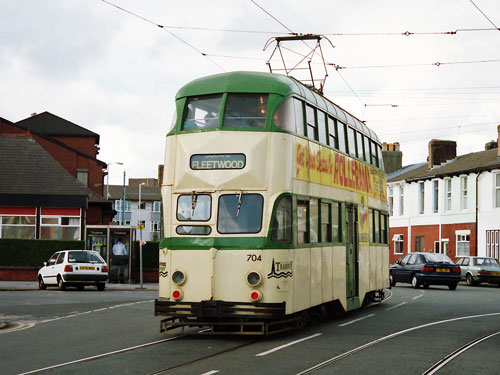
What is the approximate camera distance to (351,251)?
62.7 ft

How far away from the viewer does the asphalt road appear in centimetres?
1096

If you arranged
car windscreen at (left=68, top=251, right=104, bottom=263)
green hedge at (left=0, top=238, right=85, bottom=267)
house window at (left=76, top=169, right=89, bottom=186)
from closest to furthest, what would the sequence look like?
car windscreen at (left=68, top=251, right=104, bottom=263) → green hedge at (left=0, top=238, right=85, bottom=267) → house window at (left=76, top=169, right=89, bottom=186)

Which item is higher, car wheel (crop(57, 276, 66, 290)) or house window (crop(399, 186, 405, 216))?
house window (crop(399, 186, 405, 216))

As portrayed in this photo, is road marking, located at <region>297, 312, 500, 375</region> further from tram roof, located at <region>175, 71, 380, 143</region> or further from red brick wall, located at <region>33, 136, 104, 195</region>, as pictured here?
red brick wall, located at <region>33, 136, 104, 195</region>

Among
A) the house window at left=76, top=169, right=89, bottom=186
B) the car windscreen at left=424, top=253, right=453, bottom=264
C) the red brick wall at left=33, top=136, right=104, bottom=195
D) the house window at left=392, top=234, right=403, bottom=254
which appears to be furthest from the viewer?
the house window at left=76, top=169, right=89, bottom=186

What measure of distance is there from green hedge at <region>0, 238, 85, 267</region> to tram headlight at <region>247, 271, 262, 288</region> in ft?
86.4

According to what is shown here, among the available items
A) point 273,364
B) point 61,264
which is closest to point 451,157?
point 61,264

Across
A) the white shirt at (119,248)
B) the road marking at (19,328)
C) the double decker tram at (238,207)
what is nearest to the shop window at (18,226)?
the white shirt at (119,248)

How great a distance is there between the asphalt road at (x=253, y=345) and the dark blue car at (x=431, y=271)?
1282 cm

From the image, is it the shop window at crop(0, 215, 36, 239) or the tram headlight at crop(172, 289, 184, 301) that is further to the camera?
the shop window at crop(0, 215, 36, 239)

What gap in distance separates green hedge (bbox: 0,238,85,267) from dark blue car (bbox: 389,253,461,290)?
54.2 feet

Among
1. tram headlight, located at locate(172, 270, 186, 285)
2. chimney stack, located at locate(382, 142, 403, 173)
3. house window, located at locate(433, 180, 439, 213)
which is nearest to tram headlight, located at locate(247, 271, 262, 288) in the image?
tram headlight, located at locate(172, 270, 186, 285)

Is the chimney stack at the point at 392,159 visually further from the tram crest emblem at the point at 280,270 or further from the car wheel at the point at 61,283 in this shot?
the tram crest emblem at the point at 280,270

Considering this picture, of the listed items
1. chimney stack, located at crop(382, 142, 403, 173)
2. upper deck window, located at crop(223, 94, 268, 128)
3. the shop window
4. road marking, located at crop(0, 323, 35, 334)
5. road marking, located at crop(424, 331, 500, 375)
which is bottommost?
road marking, located at crop(0, 323, 35, 334)
